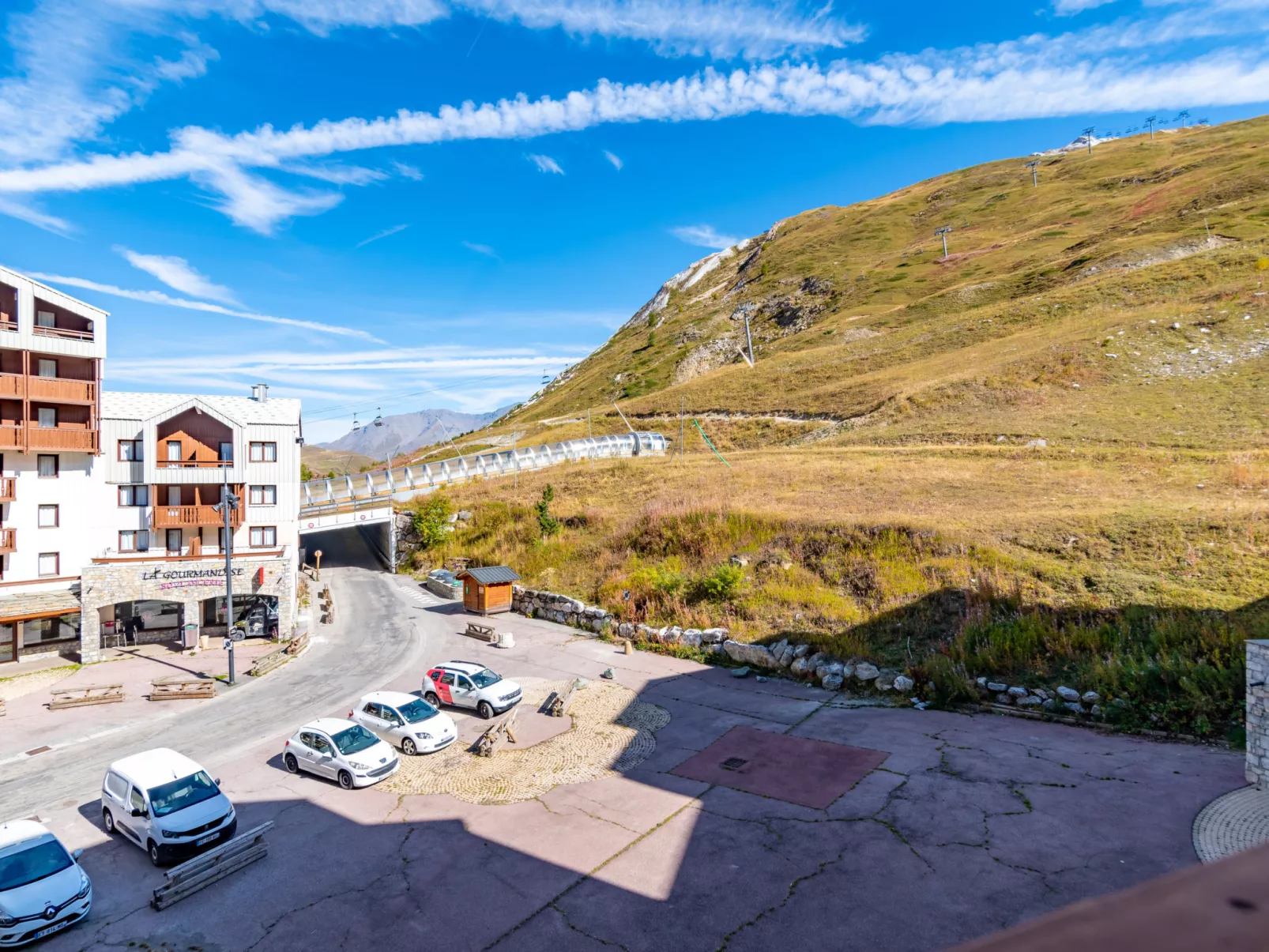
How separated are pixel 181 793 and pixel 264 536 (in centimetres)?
2689

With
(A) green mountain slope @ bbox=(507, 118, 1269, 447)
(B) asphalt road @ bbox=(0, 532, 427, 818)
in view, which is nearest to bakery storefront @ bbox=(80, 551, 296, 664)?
(B) asphalt road @ bbox=(0, 532, 427, 818)

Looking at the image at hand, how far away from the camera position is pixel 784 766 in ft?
63.2

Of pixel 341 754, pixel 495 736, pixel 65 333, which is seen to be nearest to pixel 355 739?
pixel 341 754

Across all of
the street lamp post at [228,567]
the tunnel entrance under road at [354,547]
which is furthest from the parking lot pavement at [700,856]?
the tunnel entrance under road at [354,547]

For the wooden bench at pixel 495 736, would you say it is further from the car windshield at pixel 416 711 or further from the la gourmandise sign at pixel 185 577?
the la gourmandise sign at pixel 185 577

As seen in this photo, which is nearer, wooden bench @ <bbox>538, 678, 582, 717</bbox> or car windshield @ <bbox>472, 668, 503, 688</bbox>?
wooden bench @ <bbox>538, 678, 582, 717</bbox>

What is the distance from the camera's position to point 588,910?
1393cm

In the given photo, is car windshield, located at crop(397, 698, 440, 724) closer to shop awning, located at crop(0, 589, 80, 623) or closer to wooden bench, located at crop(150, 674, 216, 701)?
wooden bench, located at crop(150, 674, 216, 701)

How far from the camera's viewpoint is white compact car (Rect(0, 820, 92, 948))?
44.9ft

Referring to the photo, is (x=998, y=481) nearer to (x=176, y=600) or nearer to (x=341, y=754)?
(x=341, y=754)

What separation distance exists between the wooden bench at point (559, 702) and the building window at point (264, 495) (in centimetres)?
2468

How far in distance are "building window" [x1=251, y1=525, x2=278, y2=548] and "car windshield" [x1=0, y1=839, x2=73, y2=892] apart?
92.7 feet

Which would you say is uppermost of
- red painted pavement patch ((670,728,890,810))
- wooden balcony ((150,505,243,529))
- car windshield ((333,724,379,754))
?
wooden balcony ((150,505,243,529))

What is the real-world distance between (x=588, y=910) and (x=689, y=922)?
2010 millimetres
